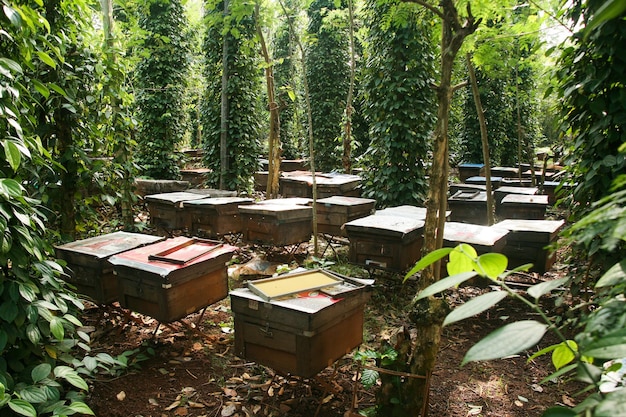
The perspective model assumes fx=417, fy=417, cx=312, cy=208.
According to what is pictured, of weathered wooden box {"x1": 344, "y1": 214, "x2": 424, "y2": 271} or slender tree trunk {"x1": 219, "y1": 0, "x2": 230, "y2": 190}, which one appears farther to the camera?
slender tree trunk {"x1": 219, "y1": 0, "x2": 230, "y2": 190}

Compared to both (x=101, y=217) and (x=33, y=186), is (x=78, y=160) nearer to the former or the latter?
(x=33, y=186)

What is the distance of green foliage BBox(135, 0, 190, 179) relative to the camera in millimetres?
10297

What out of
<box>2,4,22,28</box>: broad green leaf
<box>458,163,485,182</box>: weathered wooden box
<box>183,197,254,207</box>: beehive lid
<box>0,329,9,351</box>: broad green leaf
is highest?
<box>2,4,22,28</box>: broad green leaf

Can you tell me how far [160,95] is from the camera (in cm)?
1034

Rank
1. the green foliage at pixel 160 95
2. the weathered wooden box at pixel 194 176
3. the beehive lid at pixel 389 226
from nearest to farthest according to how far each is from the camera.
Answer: the beehive lid at pixel 389 226 < the green foliage at pixel 160 95 < the weathered wooden box at pixel 194 176

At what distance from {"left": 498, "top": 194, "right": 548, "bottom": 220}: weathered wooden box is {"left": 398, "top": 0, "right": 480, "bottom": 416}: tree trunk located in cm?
327

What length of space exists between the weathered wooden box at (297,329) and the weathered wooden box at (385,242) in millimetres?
1498

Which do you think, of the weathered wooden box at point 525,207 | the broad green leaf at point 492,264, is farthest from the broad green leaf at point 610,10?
the weathered wooden box at point 525,207

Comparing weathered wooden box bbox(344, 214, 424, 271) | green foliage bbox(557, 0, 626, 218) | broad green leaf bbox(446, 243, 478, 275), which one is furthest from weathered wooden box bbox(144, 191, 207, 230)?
broad green leaf bbox(446, 243, 478, 275)

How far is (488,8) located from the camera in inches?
127

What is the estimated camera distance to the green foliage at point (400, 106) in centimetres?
778

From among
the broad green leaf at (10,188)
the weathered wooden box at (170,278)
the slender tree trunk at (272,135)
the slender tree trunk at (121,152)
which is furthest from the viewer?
the slender tree trunk at (272,135)

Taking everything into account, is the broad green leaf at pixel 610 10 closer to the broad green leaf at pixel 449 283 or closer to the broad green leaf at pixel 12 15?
the broad green leaf at pixel 449 283

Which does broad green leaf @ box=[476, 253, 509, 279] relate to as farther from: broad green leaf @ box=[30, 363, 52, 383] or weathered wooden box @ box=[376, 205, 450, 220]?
weathered wooden box @ box=[376, 205, 450, 220]
